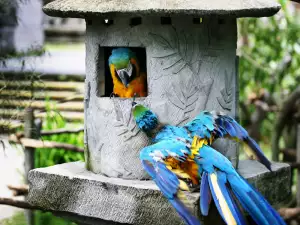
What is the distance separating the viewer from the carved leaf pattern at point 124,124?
334 cm

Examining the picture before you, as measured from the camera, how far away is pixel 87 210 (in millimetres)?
3295

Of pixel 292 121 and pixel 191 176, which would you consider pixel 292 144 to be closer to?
pixel 292 121

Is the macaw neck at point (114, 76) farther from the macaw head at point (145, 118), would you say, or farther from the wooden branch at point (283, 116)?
the wooden branch at point (283, 116)

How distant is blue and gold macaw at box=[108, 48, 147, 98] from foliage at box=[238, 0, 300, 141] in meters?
3.16

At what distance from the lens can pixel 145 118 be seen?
10.6 ft

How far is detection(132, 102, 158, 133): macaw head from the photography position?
3.23 m

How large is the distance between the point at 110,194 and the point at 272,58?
170 inches

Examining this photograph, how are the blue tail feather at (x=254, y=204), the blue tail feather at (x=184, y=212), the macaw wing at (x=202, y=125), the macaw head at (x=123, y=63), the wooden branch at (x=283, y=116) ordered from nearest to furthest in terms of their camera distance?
the blue tail feather at (x=184, y=212), the blue tail feather at (x=254, y=204), the macaw wing at (x=202, y=125), the macaw head at (x=123, y=63), the wooden branch at (x=283, y=116)

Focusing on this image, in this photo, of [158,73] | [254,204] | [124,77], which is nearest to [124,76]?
[124,77]

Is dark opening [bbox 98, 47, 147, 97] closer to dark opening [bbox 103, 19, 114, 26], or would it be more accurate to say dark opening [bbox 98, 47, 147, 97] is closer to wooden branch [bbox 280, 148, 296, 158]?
dark opening [bbox 103, 19, 114, 26]

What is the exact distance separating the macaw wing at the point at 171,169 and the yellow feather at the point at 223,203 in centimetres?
13

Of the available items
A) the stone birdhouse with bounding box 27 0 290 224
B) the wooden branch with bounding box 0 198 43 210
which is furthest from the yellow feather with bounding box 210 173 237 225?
the wooden branch with bounding box 0 198 43 210

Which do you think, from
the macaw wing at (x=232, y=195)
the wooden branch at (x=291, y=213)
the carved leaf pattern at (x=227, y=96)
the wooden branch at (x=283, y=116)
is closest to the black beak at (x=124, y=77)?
the carved leaf pattern at (x=227, y=96)

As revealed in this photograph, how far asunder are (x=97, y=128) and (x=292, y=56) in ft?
12.1
